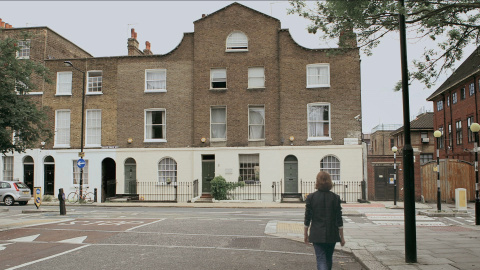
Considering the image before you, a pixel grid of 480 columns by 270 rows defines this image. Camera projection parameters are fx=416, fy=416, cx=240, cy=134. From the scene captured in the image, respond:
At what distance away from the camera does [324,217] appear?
240 inches

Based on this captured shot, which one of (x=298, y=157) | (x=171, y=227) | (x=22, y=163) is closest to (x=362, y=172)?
(x=298, y=157)

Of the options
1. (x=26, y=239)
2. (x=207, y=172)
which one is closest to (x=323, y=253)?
(x=26, y=239)

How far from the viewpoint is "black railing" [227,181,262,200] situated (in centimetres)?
2730

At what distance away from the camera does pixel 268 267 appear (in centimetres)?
793

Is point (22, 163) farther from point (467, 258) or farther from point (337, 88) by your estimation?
point (467, 258)

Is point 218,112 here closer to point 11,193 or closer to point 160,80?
point 160,80

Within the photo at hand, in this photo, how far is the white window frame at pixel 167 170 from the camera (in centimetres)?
2895

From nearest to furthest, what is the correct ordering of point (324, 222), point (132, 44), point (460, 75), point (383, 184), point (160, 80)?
point (324, 222) < point (383, 184) < point (160, 80) < point (132, 44) < point (460, 75)

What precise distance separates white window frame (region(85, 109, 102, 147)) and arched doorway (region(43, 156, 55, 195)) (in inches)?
133

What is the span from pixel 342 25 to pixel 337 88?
62.8ft

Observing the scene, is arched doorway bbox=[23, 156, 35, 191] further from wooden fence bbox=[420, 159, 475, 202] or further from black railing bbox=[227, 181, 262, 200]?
wooden fence bbox=[420, 159, 475, 202]

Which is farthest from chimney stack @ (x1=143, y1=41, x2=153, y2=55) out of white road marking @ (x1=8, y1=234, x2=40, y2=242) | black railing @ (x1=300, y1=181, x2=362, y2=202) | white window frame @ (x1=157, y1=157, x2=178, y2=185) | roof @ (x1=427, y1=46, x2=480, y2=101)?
white road marking @ (x1=8, y1=234, x2=40, y2=242)

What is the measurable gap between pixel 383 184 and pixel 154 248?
68.7 feet

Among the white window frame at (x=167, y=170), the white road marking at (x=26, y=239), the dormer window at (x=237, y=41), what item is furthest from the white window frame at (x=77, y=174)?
the white road marking at (x=26, y=239)
